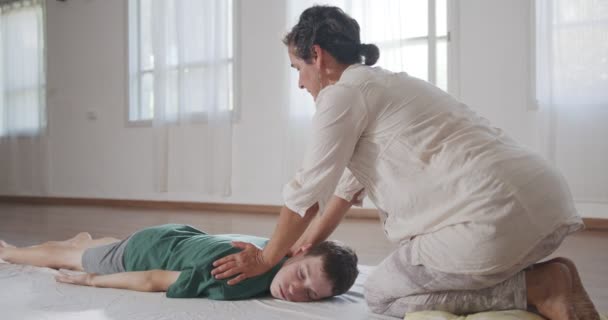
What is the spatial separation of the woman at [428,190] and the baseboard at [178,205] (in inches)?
97.6

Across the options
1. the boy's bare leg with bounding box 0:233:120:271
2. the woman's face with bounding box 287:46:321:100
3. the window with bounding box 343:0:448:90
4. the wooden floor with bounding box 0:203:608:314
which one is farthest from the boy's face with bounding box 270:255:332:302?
the window with bounding box 343:0:448:90

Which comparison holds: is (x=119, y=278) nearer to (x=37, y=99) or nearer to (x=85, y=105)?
(x=85, y=105)

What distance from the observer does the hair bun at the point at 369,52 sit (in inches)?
53.4

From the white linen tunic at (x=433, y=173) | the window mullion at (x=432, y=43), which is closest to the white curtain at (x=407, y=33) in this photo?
the window mullion at (x=432, y=43)

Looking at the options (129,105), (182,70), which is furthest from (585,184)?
(129,105)

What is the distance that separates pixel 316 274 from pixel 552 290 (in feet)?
1.97

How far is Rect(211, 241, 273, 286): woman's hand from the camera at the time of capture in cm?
140

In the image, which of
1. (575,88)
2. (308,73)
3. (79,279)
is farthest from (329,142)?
(575,88)

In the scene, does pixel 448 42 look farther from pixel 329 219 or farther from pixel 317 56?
pixel 317 56

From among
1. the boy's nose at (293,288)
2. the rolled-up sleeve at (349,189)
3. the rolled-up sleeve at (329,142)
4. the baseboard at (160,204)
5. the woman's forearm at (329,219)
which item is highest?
the rolled-up sleeve at (329,142)

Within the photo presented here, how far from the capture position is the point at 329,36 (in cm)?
131

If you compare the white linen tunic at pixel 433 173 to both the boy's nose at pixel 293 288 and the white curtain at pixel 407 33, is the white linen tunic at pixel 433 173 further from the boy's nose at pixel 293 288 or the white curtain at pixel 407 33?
the white curtain at pixel 407 33

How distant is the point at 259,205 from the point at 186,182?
884 mm

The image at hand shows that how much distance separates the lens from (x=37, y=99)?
6.28 m
